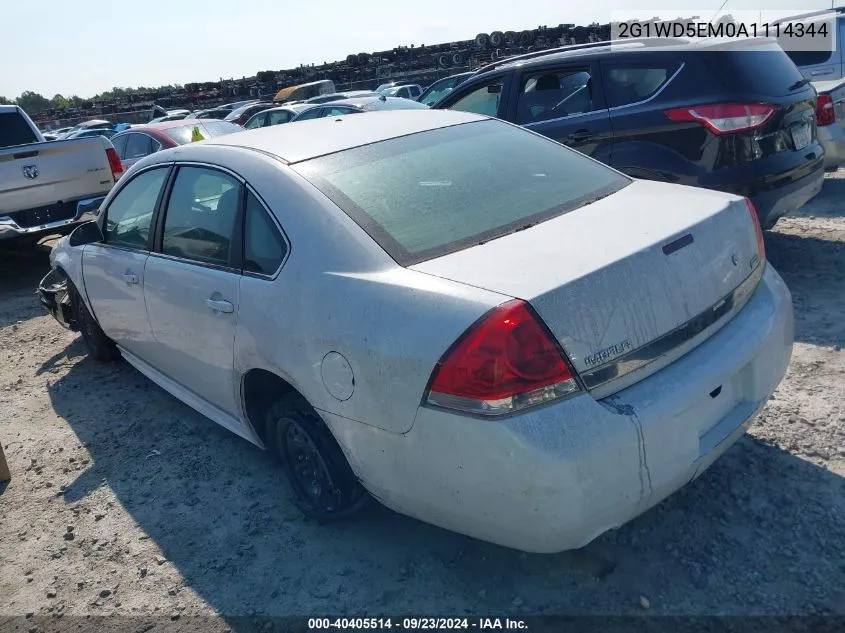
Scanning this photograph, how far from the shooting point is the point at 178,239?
355 cm

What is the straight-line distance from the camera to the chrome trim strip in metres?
2.20

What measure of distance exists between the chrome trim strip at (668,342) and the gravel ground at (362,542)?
2.73ft

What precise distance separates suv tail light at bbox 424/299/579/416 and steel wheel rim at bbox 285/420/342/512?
3.24ft

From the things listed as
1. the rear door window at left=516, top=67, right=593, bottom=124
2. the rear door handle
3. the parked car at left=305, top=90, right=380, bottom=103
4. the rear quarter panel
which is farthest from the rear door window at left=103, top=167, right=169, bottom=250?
the parked car at left=305, top=90, right=380, bottom=103

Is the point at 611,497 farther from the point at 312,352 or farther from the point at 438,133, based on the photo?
the point at 438,133

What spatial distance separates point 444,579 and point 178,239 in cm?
208

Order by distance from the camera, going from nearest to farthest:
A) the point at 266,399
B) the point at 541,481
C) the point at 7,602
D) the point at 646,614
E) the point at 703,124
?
1. the point at 541,481
2. the point at 646,614
3. the point at 7,602
4. the point at 266,399
5. the point at 703,124

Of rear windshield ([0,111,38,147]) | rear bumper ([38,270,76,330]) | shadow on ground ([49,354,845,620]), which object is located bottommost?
shadow on ground ([49,354,845,620])

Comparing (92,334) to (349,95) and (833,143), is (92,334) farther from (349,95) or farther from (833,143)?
(349,95)

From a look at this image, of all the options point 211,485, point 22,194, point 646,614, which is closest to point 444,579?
point 646,614

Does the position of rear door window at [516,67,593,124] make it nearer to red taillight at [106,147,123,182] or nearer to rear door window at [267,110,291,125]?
red taillight at [106,147,123,182]

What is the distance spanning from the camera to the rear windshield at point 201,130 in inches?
406

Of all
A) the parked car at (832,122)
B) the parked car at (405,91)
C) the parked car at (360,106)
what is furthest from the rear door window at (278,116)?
the parked car at (832,122)

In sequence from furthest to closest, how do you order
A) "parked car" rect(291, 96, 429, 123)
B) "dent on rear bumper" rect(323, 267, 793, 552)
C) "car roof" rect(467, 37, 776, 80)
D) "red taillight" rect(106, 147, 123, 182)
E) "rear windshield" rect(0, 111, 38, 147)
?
"parked car" rect(291, 96, 429, 123), "rear windshield" rect(0, 111, 38, 147), "red taillight" rect(106, 147, 123, 182), "car roof" rect(467, 37, 776, 80), "dent on rear bumper" rect(323, 267, 793, 552)
